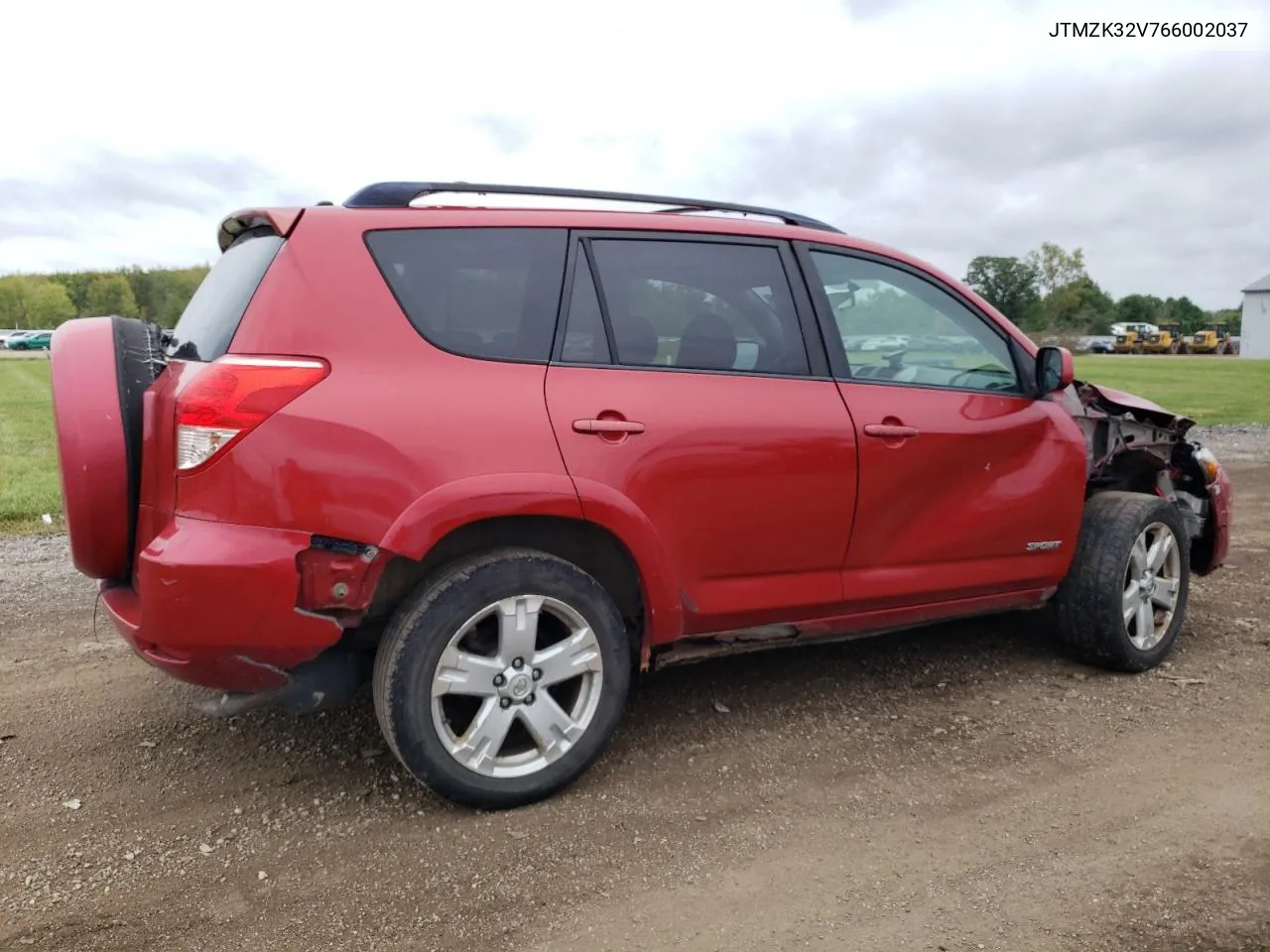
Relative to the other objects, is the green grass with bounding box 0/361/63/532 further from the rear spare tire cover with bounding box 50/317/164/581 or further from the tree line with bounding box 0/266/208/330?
the tree line with bounding box 0/266/208/330

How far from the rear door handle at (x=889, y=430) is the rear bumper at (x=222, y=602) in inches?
75.1

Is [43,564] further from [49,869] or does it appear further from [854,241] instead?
[854,241]

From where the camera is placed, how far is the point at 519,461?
2957 mm

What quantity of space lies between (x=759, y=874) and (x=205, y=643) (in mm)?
1631

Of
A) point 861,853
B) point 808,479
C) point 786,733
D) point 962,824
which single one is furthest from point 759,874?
point 808,479

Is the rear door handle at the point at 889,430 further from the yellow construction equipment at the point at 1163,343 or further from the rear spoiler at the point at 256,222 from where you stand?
the yellow construction equipment at the point at 1163,343

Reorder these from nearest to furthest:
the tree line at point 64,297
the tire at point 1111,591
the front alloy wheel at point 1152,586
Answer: the tire at point 1111,591
the front alloy wheel at point 1152,586
the tree line at point 64,297

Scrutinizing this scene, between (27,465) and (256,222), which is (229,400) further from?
(27,465)

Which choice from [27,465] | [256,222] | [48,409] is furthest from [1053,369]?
[48,409]

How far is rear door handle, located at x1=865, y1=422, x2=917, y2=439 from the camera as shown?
11.7ft

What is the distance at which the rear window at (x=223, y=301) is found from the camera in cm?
293

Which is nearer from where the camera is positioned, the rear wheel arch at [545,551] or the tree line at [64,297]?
the rear wheel arch at [545,551]

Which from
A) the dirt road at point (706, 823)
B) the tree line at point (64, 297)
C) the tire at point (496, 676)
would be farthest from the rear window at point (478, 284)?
the tree line at point (64, 297)

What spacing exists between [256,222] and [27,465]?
8987mm
